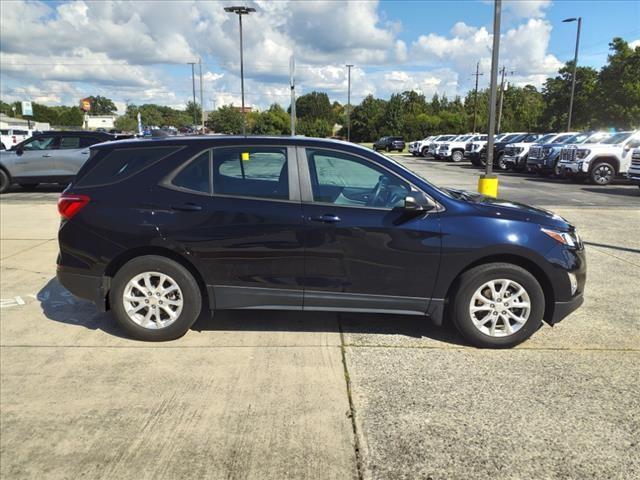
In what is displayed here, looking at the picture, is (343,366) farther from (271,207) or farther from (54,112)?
(54,112)

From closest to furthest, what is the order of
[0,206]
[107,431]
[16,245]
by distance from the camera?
1. [107,431]
2. [16,245]
3. [0,206]

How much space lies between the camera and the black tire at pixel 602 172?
17828 mm

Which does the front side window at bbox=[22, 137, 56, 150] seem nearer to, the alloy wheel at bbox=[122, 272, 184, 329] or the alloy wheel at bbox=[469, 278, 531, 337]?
the alloy wheel at bbox=[122, 272, 184, 329]

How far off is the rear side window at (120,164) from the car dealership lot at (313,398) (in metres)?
1.32

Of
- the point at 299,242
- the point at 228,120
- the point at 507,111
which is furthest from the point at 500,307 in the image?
the point at 507,111

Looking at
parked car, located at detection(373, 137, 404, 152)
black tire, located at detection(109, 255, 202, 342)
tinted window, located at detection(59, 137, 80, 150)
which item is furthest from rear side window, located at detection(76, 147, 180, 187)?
parked car, located at detection(373, 137, 404, 152)

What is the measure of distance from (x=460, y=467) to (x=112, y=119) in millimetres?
128527

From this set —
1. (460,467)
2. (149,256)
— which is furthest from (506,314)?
(149,256)

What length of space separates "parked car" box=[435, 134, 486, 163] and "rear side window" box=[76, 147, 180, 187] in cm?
3186

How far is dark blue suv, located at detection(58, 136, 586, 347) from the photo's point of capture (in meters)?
4.12

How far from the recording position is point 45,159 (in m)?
14.4

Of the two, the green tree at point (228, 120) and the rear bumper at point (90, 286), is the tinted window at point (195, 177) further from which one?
the green tree at point (228, 120)

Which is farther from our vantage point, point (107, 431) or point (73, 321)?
point (73, 321)

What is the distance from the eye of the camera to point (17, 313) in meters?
5.08
